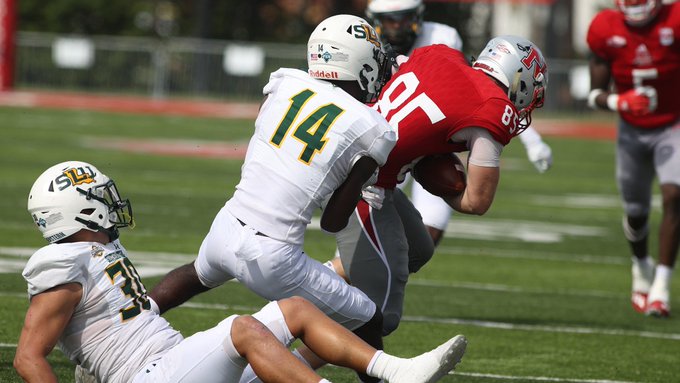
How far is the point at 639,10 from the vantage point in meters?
8.37

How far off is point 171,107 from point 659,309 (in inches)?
784

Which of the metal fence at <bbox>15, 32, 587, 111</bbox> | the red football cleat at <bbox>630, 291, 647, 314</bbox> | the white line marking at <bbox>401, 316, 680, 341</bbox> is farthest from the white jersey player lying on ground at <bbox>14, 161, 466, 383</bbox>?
the metal fence at <bbox>15, 32, 587, 111</bbox>

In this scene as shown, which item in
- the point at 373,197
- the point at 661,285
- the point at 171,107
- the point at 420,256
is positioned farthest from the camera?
the point at 171,107

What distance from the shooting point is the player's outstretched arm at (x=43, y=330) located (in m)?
4.21

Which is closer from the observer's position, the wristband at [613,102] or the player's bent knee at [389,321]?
the player's bent knee at [389,321]

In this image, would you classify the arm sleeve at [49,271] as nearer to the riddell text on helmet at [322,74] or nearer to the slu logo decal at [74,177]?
the slu logo decal at [74,177]

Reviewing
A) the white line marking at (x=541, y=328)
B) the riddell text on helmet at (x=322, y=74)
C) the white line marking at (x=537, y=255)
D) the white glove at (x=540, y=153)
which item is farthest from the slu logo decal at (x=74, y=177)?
the white line marking at (x=537, y=255)

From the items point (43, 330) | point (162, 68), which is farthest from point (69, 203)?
point (162, 68)

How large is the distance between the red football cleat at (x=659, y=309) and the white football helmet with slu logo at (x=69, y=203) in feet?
14.6

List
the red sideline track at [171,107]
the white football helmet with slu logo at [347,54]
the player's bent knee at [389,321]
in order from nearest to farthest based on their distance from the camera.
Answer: the white football helmet with slu logo at [347,54]
the player's bent knee at [389,321]
the red sideline track at [171,107]

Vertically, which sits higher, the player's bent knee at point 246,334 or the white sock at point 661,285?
the player's bent knee at point 246,334

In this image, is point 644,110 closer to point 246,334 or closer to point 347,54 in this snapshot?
point 347,54

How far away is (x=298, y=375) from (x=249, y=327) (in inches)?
9.2

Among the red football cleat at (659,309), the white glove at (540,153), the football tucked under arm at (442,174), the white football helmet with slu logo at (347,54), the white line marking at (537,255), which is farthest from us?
the white line marking at (537,255)
